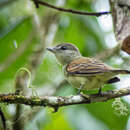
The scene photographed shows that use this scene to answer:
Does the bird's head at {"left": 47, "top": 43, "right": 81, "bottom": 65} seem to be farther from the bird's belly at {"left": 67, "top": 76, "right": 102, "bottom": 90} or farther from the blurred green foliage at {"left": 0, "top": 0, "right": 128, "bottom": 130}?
the bird's belly at {"left": 67, "top": 76, "right": 102, "bottom": 90}

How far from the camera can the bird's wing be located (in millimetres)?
3991

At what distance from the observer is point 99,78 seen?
4129 millimetres

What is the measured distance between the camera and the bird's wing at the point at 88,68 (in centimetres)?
399

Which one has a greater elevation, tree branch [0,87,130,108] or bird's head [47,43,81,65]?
tree branch [0,87,130,108]

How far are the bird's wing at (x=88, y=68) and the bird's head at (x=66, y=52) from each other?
2.91ft

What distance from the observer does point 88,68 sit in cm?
416

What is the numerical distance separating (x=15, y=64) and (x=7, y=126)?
247 centimetres

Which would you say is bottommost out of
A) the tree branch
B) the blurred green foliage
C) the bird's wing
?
the blurred green foliage

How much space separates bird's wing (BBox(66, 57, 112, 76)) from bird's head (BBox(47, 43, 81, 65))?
89 cm

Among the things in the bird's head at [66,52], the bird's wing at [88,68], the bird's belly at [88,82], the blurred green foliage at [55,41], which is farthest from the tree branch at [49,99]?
the bird's head at [66,52]

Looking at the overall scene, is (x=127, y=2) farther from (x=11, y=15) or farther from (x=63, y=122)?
(x=11, y=15)

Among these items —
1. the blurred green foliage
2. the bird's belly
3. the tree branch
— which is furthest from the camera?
the blurred green foliage

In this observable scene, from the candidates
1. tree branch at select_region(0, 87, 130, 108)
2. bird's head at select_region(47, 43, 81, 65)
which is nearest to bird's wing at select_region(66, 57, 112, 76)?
tree branch at select_region(0, 87, 130, 108)

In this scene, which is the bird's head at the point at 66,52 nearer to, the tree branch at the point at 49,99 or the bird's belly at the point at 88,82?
the bird's belly at the point at 88,82
